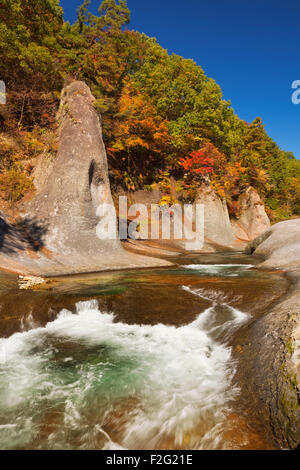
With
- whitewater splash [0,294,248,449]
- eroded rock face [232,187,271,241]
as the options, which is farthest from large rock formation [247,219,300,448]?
eroded rock face [232,187,271,241]

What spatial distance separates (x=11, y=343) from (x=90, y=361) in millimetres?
1816

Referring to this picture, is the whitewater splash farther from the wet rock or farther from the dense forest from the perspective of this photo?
the dense forest

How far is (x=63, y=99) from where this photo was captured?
13852 millimetres

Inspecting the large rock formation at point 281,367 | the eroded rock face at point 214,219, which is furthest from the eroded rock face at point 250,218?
the large rock formation at point 281,367

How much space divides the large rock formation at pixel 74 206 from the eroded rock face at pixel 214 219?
40.9 feet

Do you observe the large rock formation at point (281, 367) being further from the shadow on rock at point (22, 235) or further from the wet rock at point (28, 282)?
the shadow on rock at point (22, 235)

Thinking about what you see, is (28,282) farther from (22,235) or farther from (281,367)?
(281,367)

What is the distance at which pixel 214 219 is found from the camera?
78.3ft

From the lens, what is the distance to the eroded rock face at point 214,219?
2342 centimetres

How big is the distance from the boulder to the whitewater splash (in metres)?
6.32

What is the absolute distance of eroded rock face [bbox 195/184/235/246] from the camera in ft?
76.8

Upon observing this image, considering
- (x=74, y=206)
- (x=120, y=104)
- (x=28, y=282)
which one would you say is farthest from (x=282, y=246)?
(x=120, y=104)

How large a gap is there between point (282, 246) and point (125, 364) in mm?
10762

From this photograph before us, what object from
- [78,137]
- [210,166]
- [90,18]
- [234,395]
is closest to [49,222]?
[78,137]
